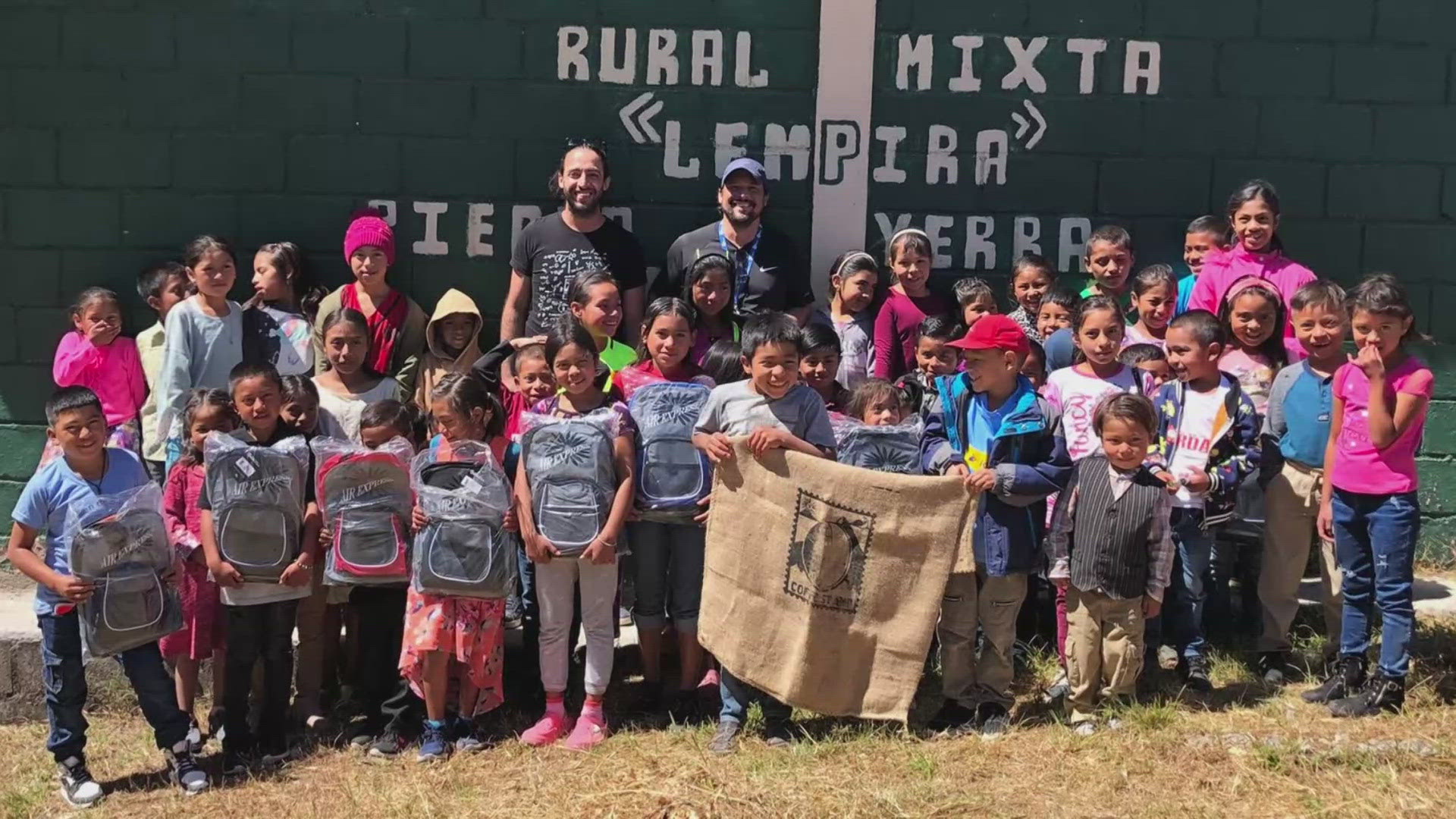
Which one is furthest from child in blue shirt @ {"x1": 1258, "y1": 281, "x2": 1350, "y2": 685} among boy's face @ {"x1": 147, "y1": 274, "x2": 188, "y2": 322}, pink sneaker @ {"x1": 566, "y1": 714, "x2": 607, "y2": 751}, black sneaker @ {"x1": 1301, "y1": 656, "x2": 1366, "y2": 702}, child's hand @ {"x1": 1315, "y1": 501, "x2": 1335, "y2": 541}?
boy's face @ {"x1": 147, "y1": 274, "x2": 188, "y2": 322}

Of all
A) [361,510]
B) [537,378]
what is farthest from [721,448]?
[361,510]

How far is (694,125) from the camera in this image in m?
6.29

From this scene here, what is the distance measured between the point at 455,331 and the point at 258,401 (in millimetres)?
1358

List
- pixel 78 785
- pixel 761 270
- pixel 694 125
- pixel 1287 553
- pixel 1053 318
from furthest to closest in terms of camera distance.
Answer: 1. pixel 694 125
2. pixel 761 270
3. pixel 1053 318
4. pixel 1287 553
5. pixel 78 785

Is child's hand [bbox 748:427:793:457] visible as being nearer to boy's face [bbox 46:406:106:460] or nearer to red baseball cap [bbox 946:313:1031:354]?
red baseball cap [bbox 946:313:1031:354]

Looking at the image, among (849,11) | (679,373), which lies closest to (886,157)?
(849,11)

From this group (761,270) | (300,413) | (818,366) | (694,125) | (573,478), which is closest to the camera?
(573,478)

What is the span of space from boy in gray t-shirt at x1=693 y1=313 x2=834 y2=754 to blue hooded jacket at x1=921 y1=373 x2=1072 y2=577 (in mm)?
419

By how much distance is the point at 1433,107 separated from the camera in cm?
638

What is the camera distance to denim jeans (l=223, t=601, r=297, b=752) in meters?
4.67

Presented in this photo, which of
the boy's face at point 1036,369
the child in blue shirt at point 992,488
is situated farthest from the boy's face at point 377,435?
the boy's face at point 1036,369

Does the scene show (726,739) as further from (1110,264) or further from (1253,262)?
(1253,262)

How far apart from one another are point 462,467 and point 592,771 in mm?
1057

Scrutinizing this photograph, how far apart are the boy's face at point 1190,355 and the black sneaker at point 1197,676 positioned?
3.36 feet
